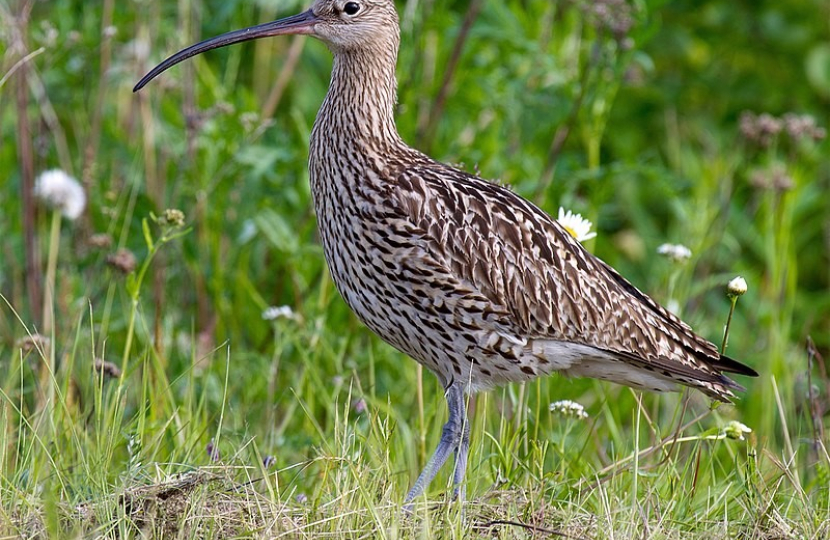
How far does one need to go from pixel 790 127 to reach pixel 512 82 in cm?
143

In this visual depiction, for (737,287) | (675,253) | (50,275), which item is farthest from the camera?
(50,275)

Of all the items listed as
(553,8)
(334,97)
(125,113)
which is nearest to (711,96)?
(553,8)

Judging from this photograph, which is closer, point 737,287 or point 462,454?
point 737,287

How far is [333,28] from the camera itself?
201 inches

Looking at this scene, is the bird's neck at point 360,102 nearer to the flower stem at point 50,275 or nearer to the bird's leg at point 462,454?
the bird's leg at point 462,454

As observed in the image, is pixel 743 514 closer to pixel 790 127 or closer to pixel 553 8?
pixel 790 127

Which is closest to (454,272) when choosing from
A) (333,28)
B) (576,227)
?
(576,227)

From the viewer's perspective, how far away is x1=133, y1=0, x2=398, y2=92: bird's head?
5.08m

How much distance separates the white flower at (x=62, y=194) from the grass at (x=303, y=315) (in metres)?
0.15

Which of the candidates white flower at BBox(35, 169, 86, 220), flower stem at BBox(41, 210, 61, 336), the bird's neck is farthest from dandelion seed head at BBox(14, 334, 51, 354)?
the bird's neck

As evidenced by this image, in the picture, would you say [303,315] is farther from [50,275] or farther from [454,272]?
[454,272]

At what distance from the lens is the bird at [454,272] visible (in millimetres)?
4703

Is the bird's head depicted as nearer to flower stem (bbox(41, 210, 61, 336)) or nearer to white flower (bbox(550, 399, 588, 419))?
flower stem (bbox(41, 210, 61, 336))

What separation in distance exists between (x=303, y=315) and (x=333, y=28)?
5.13 feet
